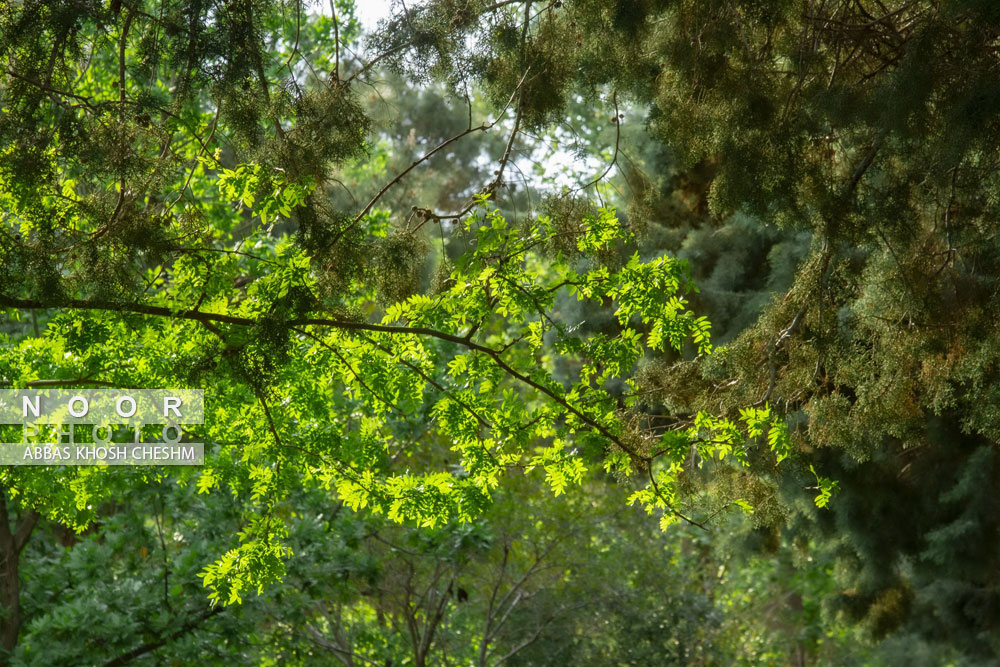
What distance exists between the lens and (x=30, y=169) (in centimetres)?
395

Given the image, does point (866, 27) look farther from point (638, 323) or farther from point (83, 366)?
point (83, 366)

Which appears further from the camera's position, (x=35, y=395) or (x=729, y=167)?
(x=35, y=395)

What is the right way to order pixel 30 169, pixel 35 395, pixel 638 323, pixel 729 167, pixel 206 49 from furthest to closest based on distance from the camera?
pixel 638 323
pixel 35 395
pixel 729 167
pixel 206 49
pixel 30 169

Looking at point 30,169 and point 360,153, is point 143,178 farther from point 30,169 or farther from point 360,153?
point 360,153

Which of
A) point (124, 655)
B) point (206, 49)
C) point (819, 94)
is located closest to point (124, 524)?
point (124, 655)

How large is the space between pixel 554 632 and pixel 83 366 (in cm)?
543

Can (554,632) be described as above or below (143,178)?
below

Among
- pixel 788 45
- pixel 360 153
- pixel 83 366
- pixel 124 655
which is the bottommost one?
pixel 124 655

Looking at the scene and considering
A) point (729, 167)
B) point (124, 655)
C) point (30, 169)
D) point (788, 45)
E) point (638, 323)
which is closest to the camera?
point (30, 169)

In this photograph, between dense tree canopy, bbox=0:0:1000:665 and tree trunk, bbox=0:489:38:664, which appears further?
tree trunk, bbox=0:489:38:664

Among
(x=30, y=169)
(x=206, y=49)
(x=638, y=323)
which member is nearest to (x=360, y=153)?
(x=206, y=49)

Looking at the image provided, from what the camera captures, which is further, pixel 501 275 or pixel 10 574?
pixel 10 574

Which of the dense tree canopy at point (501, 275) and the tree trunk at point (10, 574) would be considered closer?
the dense tree canopy at point (501, 275)

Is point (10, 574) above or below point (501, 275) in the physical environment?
above
